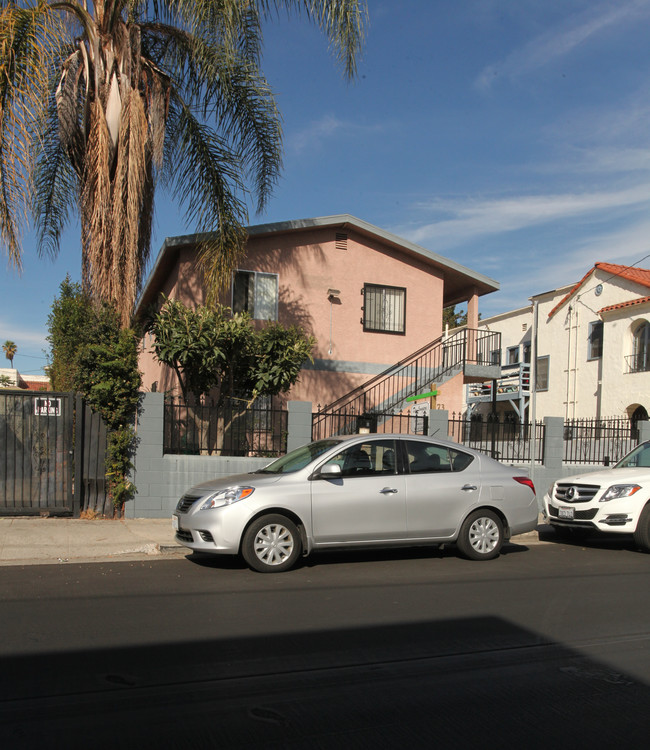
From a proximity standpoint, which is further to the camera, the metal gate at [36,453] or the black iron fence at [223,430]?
the black iron fence at [223,430]

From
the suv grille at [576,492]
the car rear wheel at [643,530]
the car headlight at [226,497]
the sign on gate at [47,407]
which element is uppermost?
the sign on gate at [47,407]

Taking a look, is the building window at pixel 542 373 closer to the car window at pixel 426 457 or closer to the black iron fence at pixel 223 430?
the black iron fence at pixel 223 430

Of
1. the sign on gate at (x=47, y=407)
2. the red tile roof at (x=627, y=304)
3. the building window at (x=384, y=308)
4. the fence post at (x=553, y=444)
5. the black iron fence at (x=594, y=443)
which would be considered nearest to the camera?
the sign on gate at (x=47, y=407)

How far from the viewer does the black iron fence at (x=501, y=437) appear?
1432 cm

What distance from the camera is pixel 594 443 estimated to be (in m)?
15.4

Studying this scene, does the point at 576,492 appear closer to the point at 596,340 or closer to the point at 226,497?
the point at 226,497

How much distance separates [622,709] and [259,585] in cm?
397

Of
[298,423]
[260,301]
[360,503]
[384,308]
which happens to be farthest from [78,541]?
[384,308]

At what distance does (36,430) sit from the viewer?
36.2 ft

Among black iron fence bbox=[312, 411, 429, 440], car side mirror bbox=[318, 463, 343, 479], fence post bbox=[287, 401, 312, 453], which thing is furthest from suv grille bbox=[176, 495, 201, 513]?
black iron fence bbox=[312, 411, 429, 440]

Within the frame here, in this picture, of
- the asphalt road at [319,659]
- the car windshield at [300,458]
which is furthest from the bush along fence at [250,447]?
the asphalt road at [319,659]

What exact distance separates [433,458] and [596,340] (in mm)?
20344

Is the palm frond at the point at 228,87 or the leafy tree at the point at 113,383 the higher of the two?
the palm frond at the point at 228,87

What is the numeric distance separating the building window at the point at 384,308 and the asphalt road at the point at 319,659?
10.2 meters
